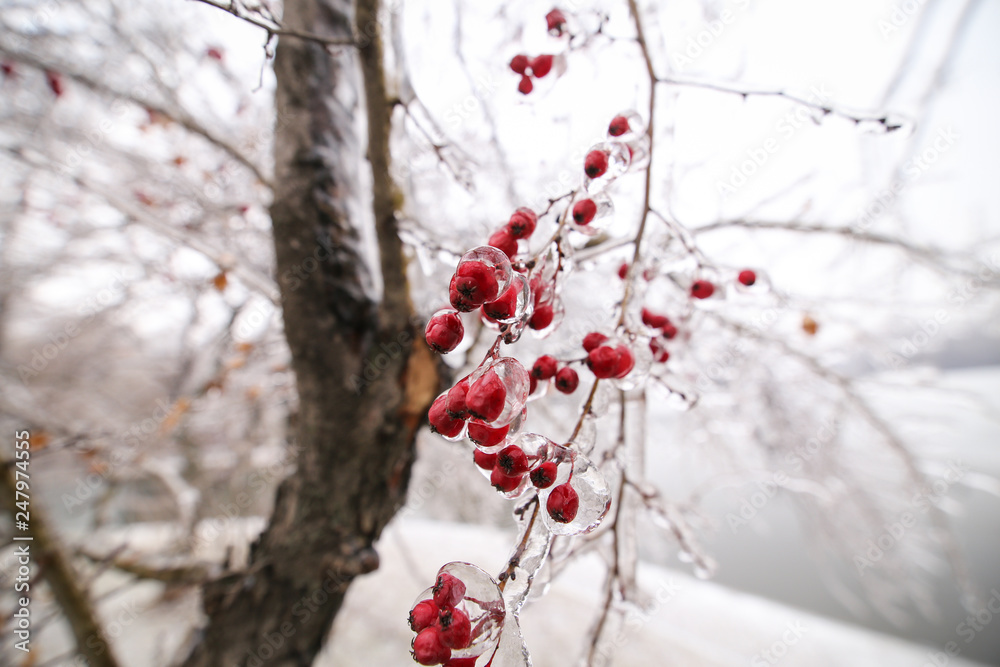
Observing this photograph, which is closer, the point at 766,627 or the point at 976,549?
the point at 766,627

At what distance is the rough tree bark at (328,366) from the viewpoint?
105 cm

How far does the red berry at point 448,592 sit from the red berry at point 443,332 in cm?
26

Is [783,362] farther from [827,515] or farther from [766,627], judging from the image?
[766,627]

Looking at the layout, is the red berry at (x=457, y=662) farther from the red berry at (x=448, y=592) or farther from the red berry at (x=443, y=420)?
the red berry at (x=443, y=420)

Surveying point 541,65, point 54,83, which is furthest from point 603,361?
point 54,83

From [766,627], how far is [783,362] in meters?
2.16

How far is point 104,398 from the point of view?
521 centimetres

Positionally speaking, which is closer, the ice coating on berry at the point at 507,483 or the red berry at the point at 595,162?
the ice coating on berry at the point at 507,483

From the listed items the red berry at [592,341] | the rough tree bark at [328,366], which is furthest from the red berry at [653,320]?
the rough tree bark at [328,366]

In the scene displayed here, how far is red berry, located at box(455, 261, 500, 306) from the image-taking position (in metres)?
0.47

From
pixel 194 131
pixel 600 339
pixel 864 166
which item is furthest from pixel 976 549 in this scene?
pixel 194 131

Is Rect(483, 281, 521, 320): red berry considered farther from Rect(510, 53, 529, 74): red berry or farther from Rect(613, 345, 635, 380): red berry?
Rect(510, 53, 529, 74): red berry

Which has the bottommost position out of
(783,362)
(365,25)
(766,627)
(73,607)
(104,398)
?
(766,627)

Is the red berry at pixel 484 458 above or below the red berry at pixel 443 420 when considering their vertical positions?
below
